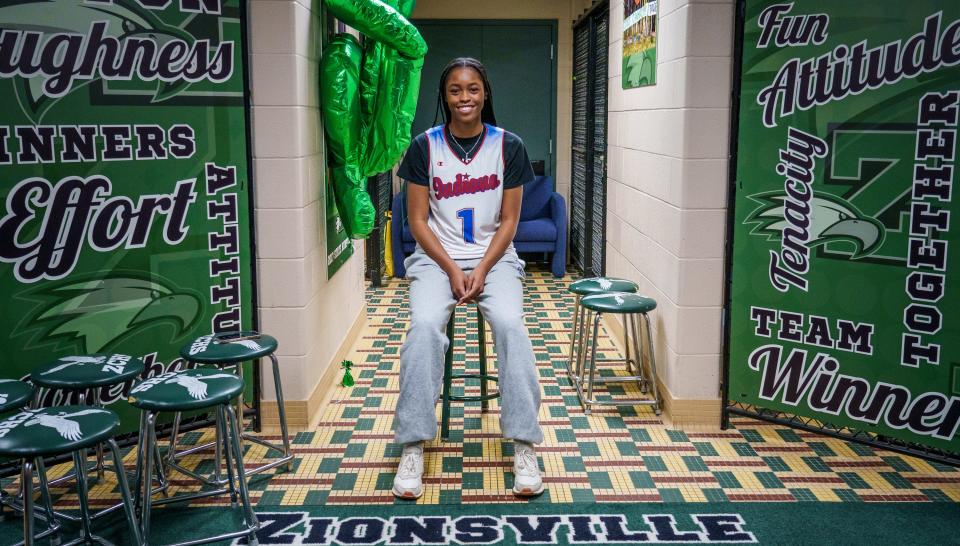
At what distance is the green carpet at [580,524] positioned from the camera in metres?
2.73

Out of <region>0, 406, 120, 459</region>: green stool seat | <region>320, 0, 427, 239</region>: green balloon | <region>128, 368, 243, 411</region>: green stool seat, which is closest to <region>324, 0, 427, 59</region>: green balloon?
→ <region>320, 0, 427, 239</region>: green balloon

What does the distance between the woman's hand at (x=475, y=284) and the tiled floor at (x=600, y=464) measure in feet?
2.13

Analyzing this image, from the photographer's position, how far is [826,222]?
10.9 feet

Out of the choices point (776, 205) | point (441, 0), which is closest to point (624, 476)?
point (776, 205)

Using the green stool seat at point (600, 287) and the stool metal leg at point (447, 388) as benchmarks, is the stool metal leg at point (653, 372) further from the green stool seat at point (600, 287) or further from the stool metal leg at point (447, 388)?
the stool metal leg at point (447, 388)

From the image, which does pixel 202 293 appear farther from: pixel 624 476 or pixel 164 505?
pixel 624 476

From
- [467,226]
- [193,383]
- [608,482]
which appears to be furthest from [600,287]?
[193,383]

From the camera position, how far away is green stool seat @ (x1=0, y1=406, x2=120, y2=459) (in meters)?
2.13

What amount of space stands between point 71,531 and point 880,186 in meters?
3.05

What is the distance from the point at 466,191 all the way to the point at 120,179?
4.21ft

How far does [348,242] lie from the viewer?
478 cm

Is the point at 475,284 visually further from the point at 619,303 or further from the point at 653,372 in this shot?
the point at 653,372

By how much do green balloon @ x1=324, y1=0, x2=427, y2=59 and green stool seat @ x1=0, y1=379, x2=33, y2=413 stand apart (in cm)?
203

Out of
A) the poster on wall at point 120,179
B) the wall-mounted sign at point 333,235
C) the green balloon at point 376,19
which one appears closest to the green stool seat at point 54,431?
the poster on wall at point 120,179
